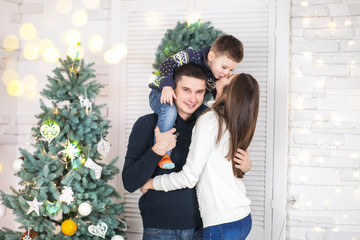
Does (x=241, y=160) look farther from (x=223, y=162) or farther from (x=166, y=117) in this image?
(x=166, y=117)

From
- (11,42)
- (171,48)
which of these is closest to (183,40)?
(171,48)

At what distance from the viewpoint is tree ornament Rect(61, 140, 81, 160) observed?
2.29m

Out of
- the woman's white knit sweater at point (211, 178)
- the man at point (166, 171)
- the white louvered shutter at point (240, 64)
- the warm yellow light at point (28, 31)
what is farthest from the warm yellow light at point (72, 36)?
the woman's white knit sweater at point (211, 178)

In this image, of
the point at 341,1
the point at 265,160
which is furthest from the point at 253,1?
the point at 265,160

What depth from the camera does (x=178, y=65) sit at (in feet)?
6.99

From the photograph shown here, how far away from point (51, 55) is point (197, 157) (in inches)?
81.7

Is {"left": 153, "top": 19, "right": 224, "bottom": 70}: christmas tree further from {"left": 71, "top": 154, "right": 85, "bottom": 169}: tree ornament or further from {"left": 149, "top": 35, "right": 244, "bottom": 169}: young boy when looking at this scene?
{"left": 71, "top": 154, "right": 85, "bottom": 169}: tree ornament

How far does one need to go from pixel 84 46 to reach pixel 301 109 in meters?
1.82

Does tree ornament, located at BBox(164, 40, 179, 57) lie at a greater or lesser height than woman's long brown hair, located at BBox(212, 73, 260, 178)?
greater

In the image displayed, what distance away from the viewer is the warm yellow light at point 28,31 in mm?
3332

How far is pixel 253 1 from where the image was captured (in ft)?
9.70

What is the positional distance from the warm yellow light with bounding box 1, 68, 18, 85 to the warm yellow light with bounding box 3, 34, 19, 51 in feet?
0.61

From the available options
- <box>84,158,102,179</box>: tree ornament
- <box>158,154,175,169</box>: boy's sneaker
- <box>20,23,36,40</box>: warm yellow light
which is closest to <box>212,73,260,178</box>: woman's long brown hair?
<box>158,154,175,169</box>: boy's sneaker

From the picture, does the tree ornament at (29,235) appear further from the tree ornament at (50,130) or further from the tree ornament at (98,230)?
the tree ornament at (50,130)
